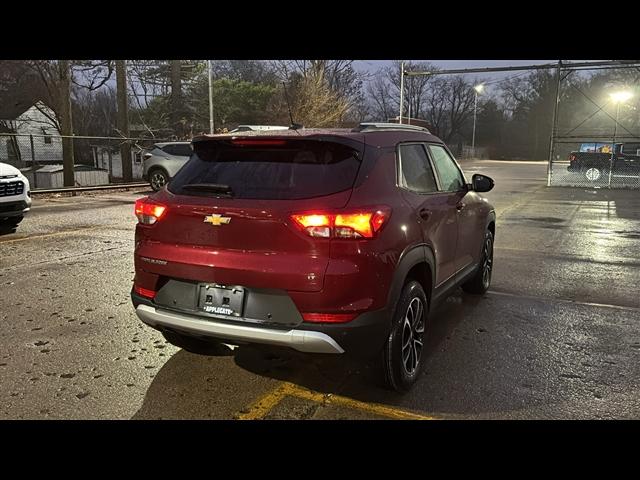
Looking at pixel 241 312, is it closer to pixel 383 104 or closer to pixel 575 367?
pixel 575 367

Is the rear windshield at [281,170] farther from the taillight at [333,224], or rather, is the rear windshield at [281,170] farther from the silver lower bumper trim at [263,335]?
the silver lower bumper trim at [263,335]

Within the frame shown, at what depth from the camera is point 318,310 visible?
2.97 m

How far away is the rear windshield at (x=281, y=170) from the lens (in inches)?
123

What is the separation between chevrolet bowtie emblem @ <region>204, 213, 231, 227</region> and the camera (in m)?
3.13

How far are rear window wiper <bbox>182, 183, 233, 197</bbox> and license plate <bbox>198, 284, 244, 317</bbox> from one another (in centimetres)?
57

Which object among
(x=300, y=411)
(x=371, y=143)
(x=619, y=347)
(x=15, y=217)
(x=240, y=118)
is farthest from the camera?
(x=240, y=118)

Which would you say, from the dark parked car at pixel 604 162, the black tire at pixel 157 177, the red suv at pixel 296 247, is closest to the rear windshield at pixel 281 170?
the red suv at pixel 296 247

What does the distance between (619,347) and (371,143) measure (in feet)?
8.93

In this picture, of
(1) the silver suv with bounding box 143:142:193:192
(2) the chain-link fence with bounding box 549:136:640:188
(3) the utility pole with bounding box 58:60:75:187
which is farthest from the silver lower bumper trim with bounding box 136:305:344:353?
(2) the chain-link fence with bounding box 549:136:640:188

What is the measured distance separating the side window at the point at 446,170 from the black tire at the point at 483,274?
986 mm

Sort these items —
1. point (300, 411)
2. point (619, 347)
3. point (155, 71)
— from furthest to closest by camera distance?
point (155, 71) < point (619, 347) < point (300, 411)

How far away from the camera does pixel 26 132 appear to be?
1697 inches
